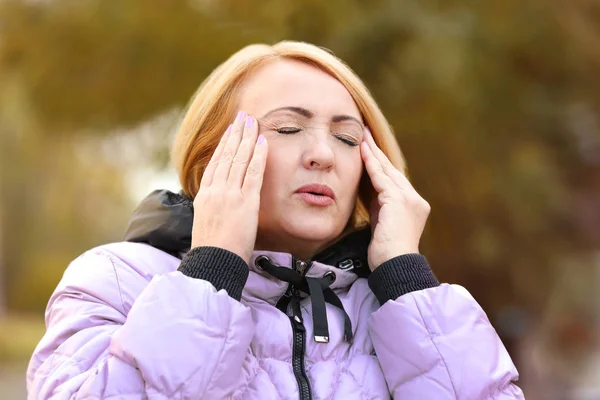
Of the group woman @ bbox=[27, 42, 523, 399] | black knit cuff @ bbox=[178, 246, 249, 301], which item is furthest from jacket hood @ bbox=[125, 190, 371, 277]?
black knit cuff @ bbox=[178, 246, 249, 301]

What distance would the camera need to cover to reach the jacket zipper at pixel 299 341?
6.05 feet

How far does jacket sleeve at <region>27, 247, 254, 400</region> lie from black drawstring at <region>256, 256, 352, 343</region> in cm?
22

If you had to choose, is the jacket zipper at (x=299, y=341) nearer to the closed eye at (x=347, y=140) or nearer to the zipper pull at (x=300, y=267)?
the zipper pull at (x=300, y=267)

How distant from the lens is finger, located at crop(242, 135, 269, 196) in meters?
2.01

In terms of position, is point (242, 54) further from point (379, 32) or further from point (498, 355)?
point (379, 32)

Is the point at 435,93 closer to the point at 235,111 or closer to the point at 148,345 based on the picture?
the point at 235,111

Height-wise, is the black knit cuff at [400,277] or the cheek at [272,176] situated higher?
the cheek at [272,176]

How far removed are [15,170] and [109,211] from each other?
9.70 ft

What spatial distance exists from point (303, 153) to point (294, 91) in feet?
0.63

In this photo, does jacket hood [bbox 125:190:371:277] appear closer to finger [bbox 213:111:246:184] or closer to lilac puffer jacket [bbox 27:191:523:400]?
lilac puffer jacket [bbox 27:191:523:400]

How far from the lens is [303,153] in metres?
2.10

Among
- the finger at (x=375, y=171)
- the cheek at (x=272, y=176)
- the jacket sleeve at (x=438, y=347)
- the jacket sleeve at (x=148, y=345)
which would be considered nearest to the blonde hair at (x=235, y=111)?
the finger at (x=375, y=171)

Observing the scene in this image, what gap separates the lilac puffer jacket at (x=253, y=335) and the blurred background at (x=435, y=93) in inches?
124

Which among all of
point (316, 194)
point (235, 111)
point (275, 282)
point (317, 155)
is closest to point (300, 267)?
point (275, 282)
